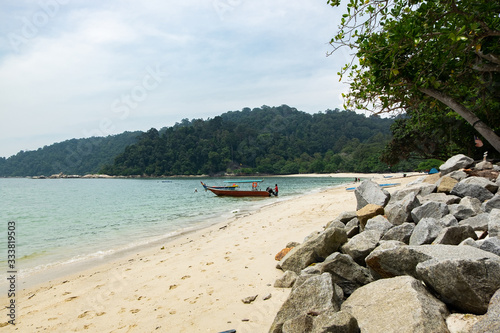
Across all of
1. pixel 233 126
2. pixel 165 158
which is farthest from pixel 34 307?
pixel 233 126

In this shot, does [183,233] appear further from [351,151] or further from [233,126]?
[233,126]

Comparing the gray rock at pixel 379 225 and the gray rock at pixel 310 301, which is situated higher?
the gray rock at pixel 379 225

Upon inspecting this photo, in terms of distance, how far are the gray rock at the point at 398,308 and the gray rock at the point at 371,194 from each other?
12.9ft

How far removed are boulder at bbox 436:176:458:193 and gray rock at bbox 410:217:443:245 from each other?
2846mm

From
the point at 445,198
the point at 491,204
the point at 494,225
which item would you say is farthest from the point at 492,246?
the point at 445,198

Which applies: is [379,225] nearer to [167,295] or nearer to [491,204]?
[491,204]

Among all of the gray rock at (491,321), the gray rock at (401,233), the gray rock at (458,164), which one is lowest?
the gray rock at (491,321)

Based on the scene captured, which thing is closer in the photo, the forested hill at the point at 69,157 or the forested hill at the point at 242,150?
the forested hill at the point at 242,150

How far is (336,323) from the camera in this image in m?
2.55

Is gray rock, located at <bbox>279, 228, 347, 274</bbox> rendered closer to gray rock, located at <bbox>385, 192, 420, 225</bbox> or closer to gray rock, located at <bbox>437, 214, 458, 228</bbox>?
gray rock, located at <bbox>385, 192, 420, 225</bbox>

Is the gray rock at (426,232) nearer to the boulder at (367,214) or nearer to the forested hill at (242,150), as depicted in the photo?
the boulder at (367,214)

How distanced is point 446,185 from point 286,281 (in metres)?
4.63

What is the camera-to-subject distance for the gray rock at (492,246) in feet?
10.3

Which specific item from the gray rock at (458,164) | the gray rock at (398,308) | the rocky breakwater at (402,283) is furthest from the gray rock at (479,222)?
the gray rock at (458,164)
